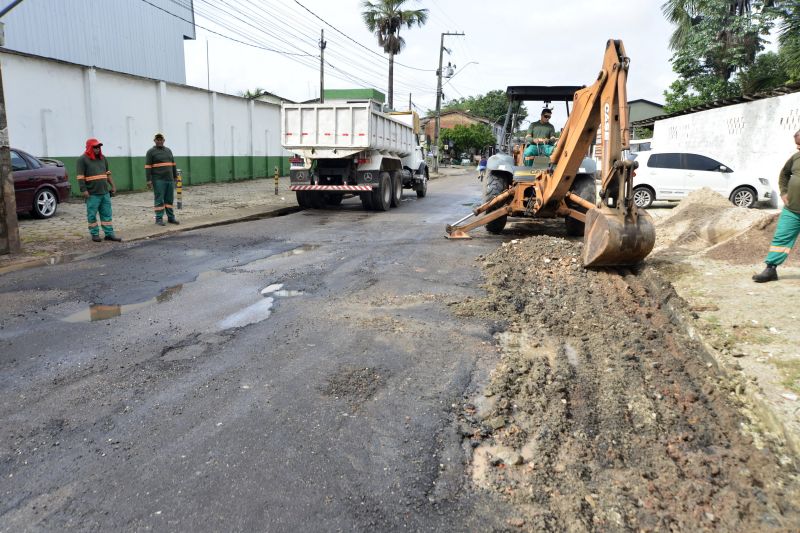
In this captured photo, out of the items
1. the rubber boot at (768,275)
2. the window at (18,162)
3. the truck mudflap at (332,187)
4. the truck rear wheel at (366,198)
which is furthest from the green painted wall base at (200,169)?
the rubber boot at (768,275)

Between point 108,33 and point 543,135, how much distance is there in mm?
23090

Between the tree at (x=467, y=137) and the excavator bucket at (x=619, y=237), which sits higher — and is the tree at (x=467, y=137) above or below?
above

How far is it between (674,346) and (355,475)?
10.6 ft

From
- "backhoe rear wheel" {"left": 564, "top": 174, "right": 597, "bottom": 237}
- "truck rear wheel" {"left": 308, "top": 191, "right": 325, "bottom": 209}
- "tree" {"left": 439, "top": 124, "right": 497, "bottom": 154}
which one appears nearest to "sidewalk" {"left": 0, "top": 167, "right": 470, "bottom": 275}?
"truck rear wheel" {"left": 308, "top": 191, "right": 325, "bottom": 209}

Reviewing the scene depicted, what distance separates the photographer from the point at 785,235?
643 centimetres

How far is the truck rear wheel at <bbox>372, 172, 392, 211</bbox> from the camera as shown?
1526 centimetres

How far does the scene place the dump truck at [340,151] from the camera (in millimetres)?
14195

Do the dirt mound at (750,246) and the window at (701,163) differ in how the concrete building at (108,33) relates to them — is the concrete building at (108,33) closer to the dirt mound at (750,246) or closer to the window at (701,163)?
the window at (701,163)

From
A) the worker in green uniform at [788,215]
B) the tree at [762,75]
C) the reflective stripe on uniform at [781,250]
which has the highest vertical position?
the tree at [762,75]

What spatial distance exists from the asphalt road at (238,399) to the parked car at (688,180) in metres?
11.1

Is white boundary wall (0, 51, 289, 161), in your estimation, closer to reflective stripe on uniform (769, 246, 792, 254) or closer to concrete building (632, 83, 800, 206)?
reflective stripe on uniform (769, 246, 792, 254)

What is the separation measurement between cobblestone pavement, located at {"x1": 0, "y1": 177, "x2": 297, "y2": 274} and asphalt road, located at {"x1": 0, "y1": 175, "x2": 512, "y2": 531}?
4.87ft

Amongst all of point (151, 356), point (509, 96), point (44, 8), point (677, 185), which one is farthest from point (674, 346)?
point (44, 8)

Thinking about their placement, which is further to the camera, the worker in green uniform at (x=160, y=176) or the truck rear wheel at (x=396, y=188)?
the truck rear wheel at (x=396, y=188)
